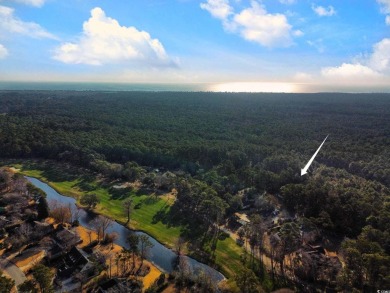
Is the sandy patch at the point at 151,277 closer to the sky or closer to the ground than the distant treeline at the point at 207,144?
closer to the ground

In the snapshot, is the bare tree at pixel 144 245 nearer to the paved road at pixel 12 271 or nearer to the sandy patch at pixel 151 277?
the sandy patch at pixel 151 277

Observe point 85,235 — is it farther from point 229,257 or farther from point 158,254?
point 229,257

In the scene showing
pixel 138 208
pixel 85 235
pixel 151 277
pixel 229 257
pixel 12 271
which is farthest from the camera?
pixel 138 208

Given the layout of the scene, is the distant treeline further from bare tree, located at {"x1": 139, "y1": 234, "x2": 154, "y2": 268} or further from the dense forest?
bare tree, located at {"x1": 139, "y1": 234, "x2": 154, "y2": 268}

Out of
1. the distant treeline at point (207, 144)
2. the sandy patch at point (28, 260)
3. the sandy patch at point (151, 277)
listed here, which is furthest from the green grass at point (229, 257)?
the distant treeline at point (207, 144)

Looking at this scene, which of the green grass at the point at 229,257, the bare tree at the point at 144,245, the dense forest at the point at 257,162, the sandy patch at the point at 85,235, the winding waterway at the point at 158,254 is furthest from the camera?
the dense forest at the point at 257,162

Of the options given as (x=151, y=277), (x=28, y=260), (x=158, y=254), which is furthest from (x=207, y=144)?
(x=28, y=260)
